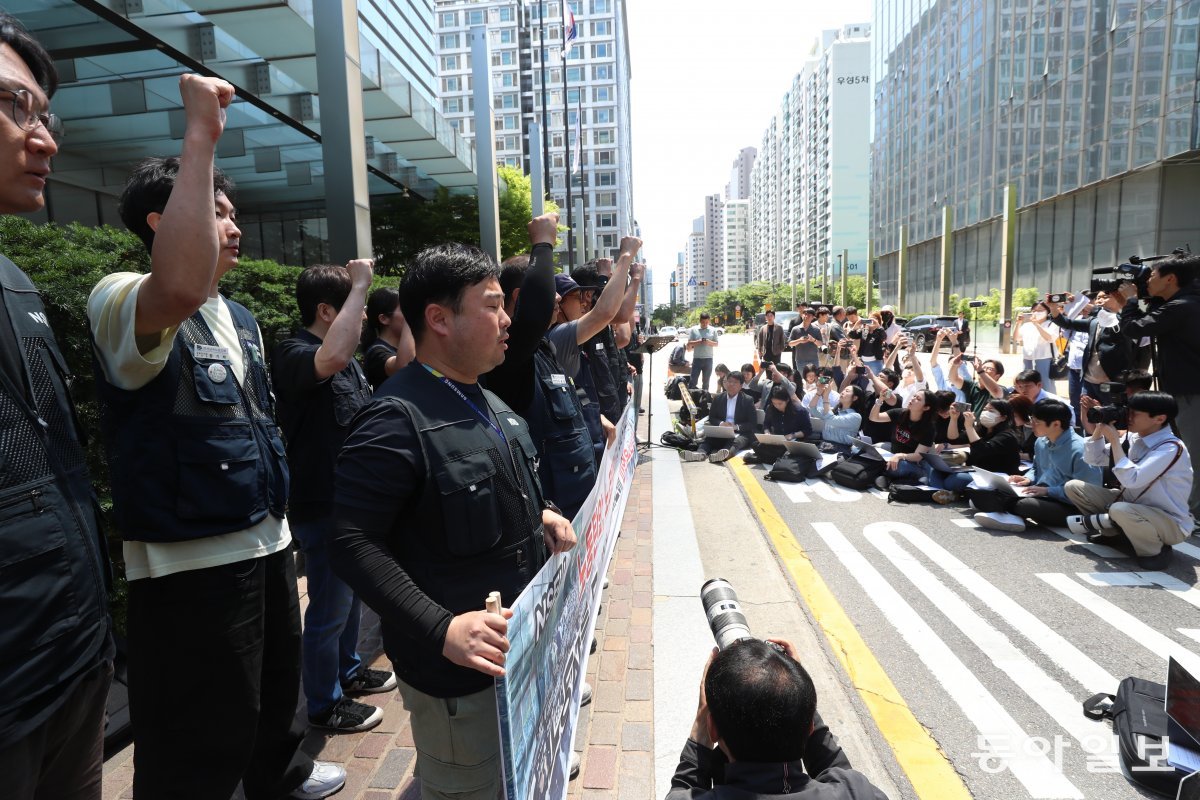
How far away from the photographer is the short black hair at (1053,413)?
6324mm

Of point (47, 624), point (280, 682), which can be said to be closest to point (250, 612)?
point (280, 682)

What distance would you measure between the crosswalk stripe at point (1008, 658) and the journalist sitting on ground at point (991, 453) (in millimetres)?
1770

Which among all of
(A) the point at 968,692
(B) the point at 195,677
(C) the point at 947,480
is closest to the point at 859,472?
(C) the point at 947,480

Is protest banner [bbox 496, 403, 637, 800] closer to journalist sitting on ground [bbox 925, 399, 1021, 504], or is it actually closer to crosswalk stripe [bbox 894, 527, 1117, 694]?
crosswalk stripe [bbox 894, 527, 1117, 694]

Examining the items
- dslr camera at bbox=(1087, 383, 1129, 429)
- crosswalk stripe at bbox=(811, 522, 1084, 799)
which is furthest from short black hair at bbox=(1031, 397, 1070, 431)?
crosswalk stripe at bbox=(811, 522, 1084, 799)

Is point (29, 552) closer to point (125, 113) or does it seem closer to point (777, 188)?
point (125, 113)

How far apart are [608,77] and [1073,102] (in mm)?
66904

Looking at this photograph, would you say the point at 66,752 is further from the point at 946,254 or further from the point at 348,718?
the point at 946,254

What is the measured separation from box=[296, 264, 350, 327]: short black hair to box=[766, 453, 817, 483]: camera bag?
256 inches

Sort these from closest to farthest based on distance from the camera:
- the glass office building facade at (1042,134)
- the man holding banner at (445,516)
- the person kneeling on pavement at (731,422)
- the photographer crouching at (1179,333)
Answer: the man holding banner at (445,516)
the photographer crouching at (1179,333)
the person kneeling on pavement at (731,422)
the glass office building facade at (1042,134)

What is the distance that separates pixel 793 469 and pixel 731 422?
2062 millimetres

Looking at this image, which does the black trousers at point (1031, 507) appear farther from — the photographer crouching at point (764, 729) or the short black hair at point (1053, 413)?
the photographer crouching at point (764, 729)

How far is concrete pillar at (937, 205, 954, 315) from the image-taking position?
45.9 metres

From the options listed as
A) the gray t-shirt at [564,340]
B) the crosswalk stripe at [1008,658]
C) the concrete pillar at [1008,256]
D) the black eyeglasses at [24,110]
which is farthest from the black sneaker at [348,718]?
the concrete pillar at [1008,256]
